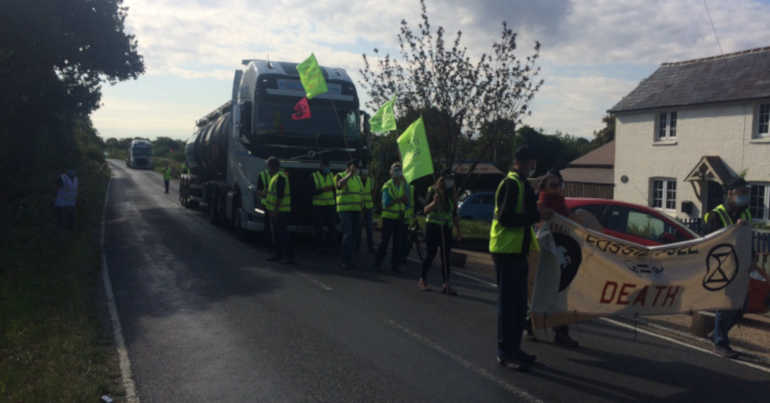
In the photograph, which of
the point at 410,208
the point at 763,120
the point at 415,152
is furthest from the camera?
the point at 763,120

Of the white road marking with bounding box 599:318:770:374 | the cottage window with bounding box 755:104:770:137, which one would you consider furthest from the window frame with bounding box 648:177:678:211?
the white road marking with bounding box 599:318:770:374

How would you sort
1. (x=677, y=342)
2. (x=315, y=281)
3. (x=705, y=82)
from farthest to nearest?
(x=705, y=82) → (x=315, y=281) → (x=677, y=342)

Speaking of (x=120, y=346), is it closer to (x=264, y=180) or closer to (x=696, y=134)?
(x=264, y=180)

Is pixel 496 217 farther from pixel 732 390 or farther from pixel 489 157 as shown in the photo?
pixel 489 157

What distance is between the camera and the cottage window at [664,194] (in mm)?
27188

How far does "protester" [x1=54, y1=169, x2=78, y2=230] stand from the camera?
15758 millimetres

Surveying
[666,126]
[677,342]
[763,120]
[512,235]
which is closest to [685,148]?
[666,126]

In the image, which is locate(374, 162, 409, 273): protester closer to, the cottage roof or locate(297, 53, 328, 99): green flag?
locate(297, 53, 328, 99): green flag

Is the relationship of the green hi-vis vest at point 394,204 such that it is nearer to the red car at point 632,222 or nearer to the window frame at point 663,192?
the red car at point 632,222

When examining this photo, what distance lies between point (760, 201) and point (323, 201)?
19.5 m

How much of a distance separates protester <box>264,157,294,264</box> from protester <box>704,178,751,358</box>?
24.0 feet

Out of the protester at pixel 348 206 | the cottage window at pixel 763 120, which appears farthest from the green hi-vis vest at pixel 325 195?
the cottage window at pixel 763 120

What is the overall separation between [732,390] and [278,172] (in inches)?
330

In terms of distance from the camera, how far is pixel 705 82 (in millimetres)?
26906
